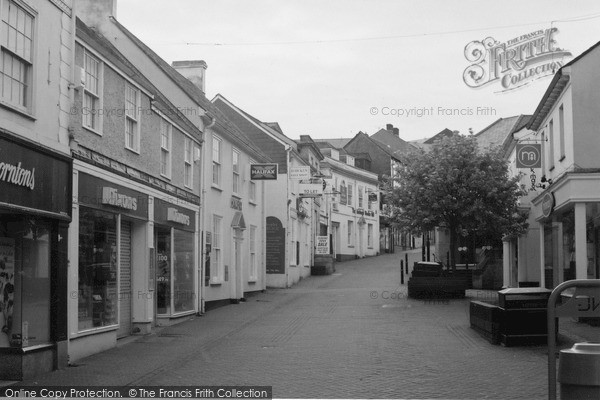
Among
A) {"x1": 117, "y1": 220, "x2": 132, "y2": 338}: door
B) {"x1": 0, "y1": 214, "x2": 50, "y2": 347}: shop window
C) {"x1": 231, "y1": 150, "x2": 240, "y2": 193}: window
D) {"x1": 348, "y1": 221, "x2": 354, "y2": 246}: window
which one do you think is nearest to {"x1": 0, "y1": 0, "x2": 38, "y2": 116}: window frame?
{"x1": 0, "y1": 214, "x2": 50, "y2": 347}: shop window

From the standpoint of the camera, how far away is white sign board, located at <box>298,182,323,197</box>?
4041cm

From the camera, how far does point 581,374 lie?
4660 mm

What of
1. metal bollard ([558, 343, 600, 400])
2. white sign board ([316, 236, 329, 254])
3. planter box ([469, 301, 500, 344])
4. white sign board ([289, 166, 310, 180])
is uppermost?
white sign board ([289, 166, 310, 180])

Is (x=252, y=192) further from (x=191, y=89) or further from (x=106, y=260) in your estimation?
(x=106, y=260)

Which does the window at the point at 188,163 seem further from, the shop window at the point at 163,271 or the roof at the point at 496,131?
the roof at the point at 496,131

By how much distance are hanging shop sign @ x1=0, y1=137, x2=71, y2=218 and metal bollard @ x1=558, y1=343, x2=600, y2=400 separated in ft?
27.7

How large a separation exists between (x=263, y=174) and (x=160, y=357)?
16.6 metres

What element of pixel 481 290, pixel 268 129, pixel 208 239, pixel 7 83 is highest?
pixel 268 129

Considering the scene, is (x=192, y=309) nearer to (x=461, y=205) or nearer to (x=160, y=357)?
(x=160, y=357)

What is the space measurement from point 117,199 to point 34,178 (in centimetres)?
416

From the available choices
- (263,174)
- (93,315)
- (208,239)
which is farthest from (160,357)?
(263,174)

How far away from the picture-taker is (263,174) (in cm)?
3052

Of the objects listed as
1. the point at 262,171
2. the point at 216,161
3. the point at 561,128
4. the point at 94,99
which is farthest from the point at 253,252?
the point at 94,99

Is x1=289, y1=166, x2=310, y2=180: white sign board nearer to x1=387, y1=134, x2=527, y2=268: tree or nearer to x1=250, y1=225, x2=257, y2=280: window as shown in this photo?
x1=250, y1=225, x2=257, y2=280: window
